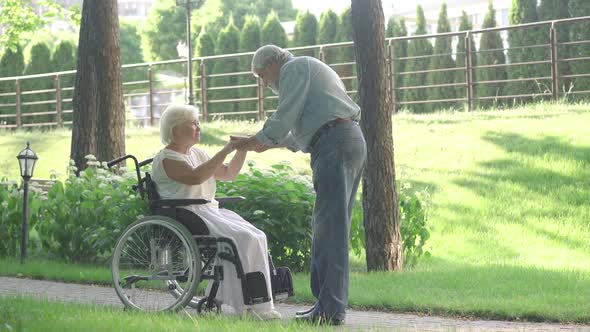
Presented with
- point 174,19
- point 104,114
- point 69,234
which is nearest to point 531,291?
point 69,234

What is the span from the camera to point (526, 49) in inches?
806

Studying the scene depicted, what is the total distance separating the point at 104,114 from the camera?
1132cm

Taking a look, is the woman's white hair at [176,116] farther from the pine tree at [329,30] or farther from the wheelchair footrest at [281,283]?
the pine tree at [329,30]

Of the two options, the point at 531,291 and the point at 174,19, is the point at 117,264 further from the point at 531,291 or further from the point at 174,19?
the point at 174,19

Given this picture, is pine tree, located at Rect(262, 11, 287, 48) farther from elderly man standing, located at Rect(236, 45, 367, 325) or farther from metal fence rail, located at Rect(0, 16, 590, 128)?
elderly man standing, located at Rect(236, 45, 367, 325)

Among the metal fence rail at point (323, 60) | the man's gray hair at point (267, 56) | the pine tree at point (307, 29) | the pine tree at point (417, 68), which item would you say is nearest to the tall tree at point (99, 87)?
the man's gray hair at point (267, 56)

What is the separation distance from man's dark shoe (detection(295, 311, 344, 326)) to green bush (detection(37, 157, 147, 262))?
342cm

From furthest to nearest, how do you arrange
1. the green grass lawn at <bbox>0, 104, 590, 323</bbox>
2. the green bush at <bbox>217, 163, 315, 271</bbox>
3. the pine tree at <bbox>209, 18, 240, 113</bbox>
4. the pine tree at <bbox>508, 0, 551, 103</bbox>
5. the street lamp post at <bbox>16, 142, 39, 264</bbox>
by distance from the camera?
the pine tree at <bbox>209, 18, 240, 113</bbox> → the pine tree at <bbox>508, 0, 551, 103</bbox> → the street lamp post at <bbox>16, 142, 39, 264</bbox> → the green bush at <bbox>217, 163, 315, 271</bbox> → the green grass lawn at <bbox>0, 104, 590, 323</bbox>

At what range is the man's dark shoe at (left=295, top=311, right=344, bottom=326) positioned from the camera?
5.68 meters

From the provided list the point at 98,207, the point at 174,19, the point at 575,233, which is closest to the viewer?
the point at 98,207

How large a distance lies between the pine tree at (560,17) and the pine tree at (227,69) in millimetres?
7767

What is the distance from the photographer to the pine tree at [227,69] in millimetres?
24453

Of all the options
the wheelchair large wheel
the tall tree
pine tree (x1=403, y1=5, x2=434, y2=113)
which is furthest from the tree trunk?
pine tree (x1=403, y1=5, x2=434, y2=113)

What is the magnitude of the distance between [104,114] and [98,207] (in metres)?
2.26
